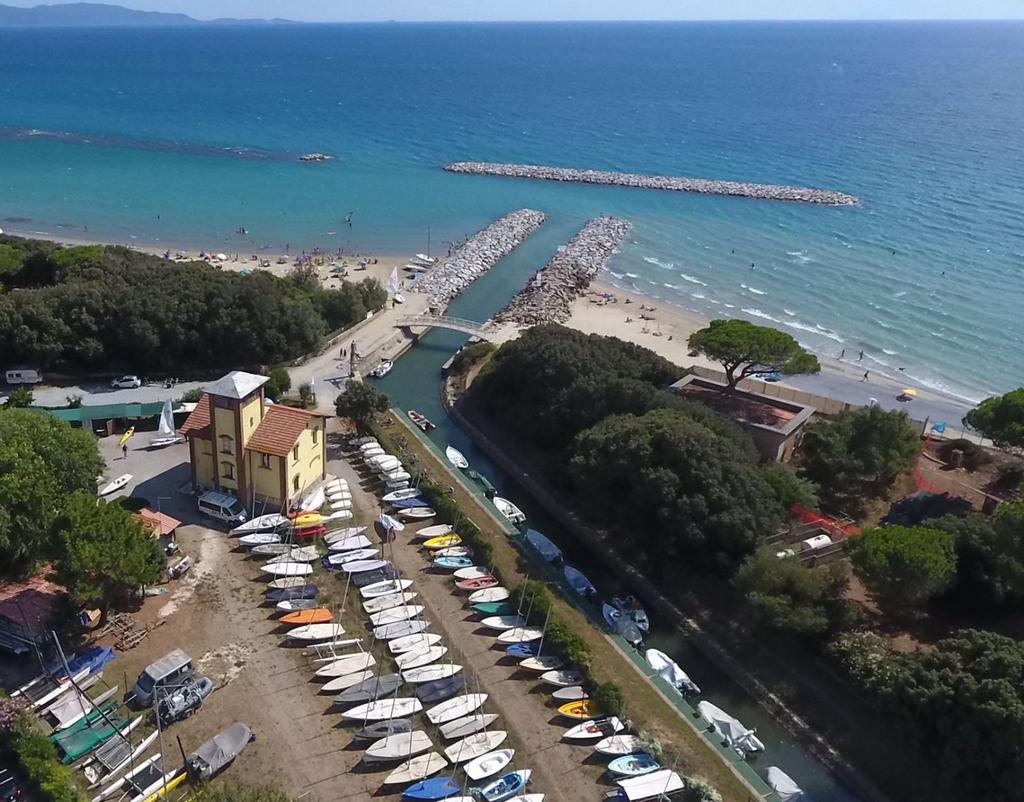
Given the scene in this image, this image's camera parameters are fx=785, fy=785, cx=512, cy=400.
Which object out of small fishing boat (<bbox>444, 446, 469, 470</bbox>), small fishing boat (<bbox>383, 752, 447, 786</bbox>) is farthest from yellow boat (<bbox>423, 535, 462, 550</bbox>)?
small fishing boat (<bbox>383, 752, 447, 786</bbox>)

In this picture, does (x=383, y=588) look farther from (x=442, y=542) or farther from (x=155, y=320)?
(x=155, y=320)

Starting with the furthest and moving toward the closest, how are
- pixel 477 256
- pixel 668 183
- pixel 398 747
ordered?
pixel 668 183
pixel 477 256
pixel 398 747

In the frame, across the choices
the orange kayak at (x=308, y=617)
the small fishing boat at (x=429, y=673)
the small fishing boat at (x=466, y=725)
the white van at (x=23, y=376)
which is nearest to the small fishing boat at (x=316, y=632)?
the orange kayak at (x=308, y=617)

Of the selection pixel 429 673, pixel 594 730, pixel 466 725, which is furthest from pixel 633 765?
pixel 429 673

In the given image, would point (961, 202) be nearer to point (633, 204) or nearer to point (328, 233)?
point (633, 204)

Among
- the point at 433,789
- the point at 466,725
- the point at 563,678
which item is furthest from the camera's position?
the point at 563,678

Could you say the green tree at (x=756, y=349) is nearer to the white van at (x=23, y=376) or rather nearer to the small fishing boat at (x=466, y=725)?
the small fishing boat at (x=466, y=725)
